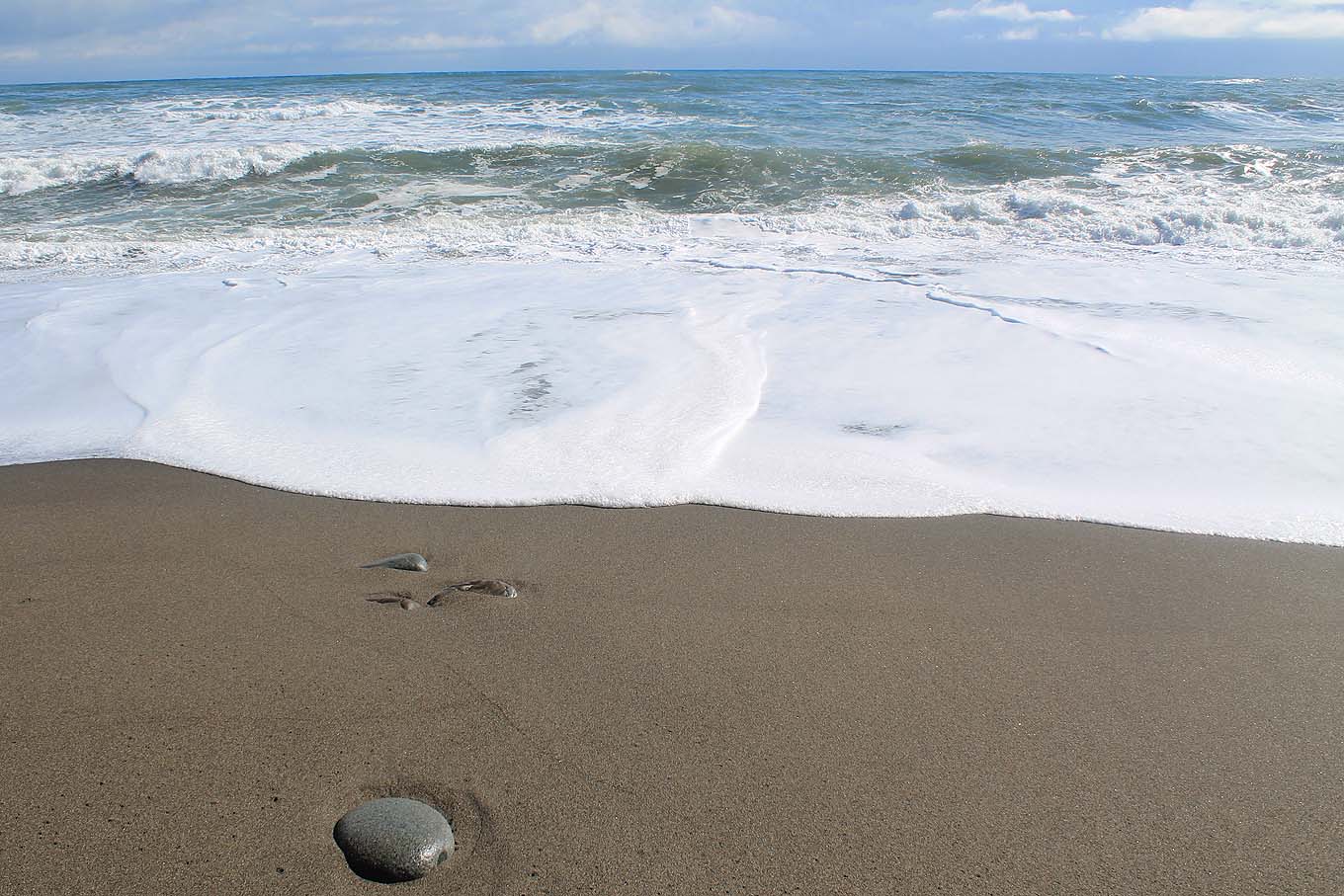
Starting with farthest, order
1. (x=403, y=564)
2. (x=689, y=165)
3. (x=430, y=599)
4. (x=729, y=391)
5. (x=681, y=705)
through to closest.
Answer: (x=689, y=165) < (x=729, y=391) < (x=403, y=564) < (x=430, y=599) < (x=681, y=705)

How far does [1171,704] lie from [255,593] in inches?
92.3

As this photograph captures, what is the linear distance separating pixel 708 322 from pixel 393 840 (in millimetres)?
3928

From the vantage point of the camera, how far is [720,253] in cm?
736

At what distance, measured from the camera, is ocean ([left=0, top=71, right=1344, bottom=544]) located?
3.21 m

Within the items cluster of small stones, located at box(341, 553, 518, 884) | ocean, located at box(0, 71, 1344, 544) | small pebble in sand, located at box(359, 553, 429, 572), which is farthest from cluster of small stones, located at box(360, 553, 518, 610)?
cluster of small stones, located at box(341, 553, 518, 884)

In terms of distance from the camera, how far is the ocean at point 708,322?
321cm

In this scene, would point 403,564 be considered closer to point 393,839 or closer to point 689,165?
point 393,839

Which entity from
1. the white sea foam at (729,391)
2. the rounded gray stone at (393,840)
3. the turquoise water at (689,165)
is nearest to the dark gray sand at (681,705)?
the rounded gray stone at (393,840)

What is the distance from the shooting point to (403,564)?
2.55 m

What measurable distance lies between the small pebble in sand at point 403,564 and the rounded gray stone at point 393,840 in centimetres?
99

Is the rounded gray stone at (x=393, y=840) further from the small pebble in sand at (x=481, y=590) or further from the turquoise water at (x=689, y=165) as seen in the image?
the turquoise water at (x=689, y=165)

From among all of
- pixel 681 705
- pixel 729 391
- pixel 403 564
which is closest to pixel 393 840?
pixel 681 705

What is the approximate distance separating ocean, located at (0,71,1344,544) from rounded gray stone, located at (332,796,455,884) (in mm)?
1444

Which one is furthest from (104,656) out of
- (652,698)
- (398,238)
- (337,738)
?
(398,238)
